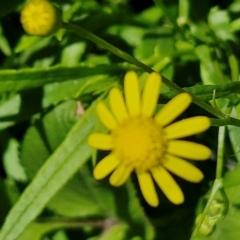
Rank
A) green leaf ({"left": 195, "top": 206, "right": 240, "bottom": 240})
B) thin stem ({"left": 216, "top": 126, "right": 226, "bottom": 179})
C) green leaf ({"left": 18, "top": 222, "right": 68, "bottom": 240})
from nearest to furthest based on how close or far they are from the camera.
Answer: thin stem ({"left": 216, "top": 126, "right": 226, "bottom": 179}) → green leaf ({"left": 195, "top": 206, "right": 240, "bottom": 240}) → green leaf ({"left": 18, "top": 222, "right": 68, "bottom": 240})

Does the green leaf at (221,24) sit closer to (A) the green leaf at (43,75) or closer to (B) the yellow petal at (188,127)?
(A) the green leaf at (43,75)

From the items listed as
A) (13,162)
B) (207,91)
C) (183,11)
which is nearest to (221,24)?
(183,11)

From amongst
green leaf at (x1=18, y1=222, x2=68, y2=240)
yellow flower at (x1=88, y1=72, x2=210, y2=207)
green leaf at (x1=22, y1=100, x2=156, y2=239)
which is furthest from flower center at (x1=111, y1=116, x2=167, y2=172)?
green leaf at (x1=18, y1=222, x2=68, y2=240)

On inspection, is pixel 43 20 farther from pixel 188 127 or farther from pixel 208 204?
pixel 208 204

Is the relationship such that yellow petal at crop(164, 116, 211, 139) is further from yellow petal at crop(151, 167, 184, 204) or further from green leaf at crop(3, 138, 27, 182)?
green leaf at crop(3, 138, 27, 182)

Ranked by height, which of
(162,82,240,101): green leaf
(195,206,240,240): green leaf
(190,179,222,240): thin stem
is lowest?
(195,206,240,240): green leaf

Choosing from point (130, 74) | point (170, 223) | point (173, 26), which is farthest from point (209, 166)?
point (130, 74)

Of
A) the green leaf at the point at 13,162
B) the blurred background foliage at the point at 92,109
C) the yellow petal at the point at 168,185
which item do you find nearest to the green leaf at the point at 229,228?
the blurred background foliage at the point at 92,109
